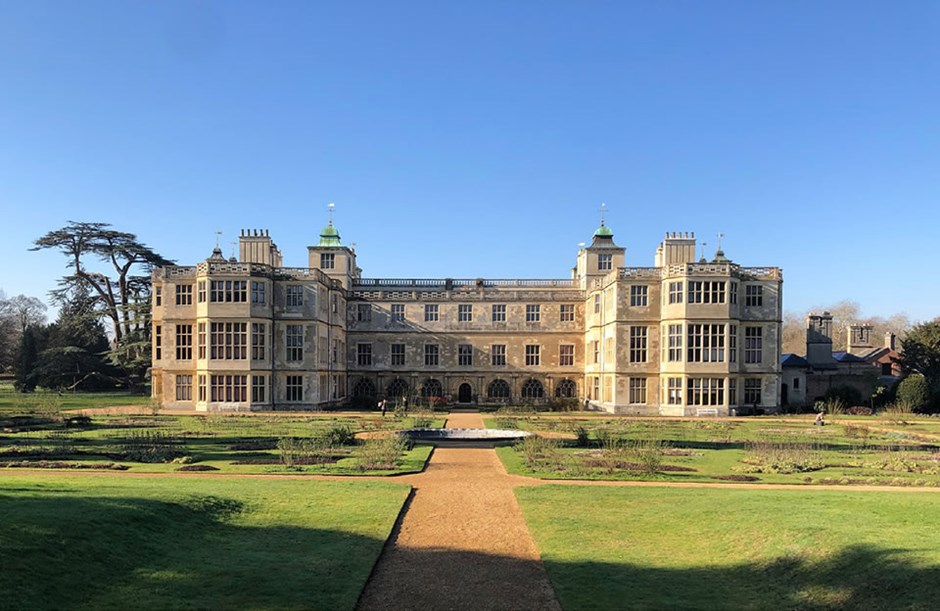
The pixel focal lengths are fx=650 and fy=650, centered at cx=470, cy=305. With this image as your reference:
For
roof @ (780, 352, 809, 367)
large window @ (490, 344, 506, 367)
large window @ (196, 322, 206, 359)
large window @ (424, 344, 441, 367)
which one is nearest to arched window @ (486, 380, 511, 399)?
large window @ (490, 344, 506, 367)

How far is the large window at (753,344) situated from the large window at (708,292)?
11.6 feet

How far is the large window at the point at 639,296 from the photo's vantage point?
140ft

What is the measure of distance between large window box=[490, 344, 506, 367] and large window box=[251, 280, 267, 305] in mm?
18376

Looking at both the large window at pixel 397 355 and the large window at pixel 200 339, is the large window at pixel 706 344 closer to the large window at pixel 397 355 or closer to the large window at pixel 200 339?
the large window at pixel 397 355

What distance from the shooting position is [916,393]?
4453cm

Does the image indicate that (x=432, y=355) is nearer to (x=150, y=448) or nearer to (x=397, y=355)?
(x=397, y=355)

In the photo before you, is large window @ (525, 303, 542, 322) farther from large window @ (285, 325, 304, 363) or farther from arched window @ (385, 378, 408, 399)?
large window @ (285, 325, 304, 363)

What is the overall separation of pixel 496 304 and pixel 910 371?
33164mm

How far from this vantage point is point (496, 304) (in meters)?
51.9

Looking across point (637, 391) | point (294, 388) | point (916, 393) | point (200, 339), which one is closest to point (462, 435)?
point (294, 388)

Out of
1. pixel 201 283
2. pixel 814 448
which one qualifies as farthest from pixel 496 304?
pixel 814 448

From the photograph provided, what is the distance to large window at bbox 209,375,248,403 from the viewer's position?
4112 cm

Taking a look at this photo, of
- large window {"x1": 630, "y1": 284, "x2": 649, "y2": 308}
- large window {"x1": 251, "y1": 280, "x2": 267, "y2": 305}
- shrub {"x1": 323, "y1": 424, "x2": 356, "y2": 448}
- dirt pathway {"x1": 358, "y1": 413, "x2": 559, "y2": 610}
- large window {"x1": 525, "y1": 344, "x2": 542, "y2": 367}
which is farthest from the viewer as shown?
large window {"x1": 525, "y1": 344, "x2": 542, "y2": 367}

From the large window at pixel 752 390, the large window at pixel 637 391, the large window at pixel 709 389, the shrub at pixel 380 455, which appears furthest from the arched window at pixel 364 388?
the shrub at pixel 380 455
